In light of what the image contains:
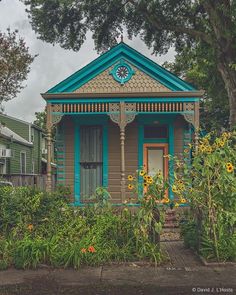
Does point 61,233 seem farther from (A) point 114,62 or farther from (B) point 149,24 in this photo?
(B) point 149,24

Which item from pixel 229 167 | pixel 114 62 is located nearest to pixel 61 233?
pixel 229 167

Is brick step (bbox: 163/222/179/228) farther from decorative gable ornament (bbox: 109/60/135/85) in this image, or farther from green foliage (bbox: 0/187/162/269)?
decorative gable ornament (bbox: 109/60/135/85)

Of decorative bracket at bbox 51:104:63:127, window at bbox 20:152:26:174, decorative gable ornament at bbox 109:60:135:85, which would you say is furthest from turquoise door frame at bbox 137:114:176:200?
window at bbox 20:152:26:174

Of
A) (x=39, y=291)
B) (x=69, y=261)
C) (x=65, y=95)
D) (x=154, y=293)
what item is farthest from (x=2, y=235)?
(x=65, y=95)

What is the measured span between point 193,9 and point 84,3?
180 inches

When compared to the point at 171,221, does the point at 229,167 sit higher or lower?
higher

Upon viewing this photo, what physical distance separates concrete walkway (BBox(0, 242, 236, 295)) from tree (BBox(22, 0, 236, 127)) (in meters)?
8.13

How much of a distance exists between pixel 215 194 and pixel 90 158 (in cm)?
737

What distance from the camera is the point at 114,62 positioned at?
45.2ft

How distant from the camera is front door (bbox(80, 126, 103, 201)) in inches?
572

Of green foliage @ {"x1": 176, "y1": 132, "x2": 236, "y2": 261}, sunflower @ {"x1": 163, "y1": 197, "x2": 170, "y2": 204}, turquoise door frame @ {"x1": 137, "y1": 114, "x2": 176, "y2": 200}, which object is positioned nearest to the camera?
green foliage @ {"x1": 176, "y1": 132, "x2": 236, "y2": 261}

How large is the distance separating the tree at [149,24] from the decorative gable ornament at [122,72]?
10.7ft

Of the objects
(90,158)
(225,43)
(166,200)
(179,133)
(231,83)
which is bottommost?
(166,200)

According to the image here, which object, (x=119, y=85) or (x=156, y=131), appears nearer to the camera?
(x=119, y=85)
